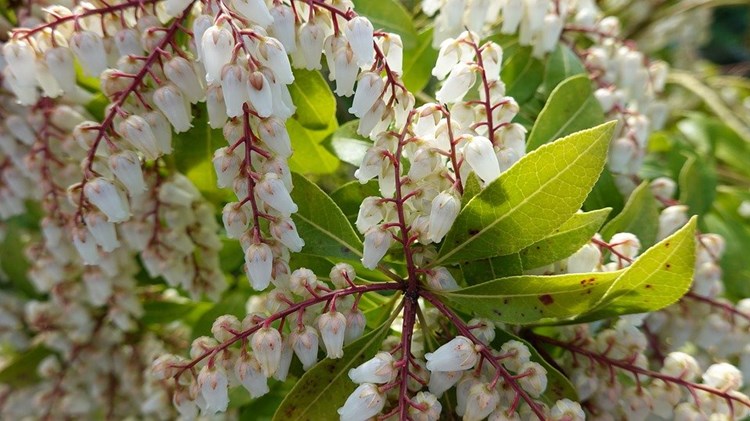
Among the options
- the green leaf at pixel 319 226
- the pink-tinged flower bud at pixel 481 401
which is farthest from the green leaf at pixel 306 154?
the pink-tinged flower bud at pixel 481 401

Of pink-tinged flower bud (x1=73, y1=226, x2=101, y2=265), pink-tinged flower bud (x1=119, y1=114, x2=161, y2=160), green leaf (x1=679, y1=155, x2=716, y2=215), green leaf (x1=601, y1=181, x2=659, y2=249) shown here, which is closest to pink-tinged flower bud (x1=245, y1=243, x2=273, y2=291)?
pink-tinged flower bud (x1=119, y1=114, x2=161, y2=160)

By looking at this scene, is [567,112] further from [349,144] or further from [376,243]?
[376,243]

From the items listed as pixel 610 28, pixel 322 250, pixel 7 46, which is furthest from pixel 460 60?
pixel 7 46

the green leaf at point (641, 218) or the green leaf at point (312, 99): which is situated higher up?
the green leaf at point (312, 99)

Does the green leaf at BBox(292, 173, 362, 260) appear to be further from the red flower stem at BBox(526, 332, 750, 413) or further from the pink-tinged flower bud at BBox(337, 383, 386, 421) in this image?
the red flower stem at BBox(526, 332, 750, 413)

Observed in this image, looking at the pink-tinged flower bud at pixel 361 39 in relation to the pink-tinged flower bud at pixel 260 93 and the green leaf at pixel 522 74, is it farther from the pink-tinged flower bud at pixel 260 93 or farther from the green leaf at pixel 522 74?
the green leaf at pixel 522 74

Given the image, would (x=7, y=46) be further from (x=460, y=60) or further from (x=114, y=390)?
(x=114, y=390)
